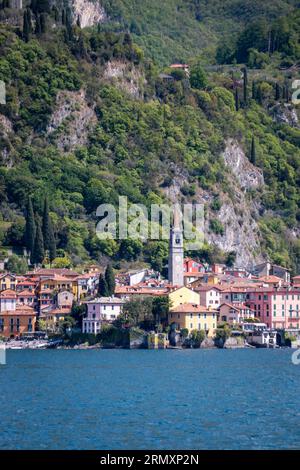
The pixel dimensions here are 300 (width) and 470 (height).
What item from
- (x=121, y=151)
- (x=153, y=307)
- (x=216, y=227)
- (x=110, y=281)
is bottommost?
(x=153, y=307)

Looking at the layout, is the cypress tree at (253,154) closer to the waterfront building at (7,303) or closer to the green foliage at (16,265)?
the green foliage at (16,265)

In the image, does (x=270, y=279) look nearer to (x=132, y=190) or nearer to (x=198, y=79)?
(x=132, y=190)

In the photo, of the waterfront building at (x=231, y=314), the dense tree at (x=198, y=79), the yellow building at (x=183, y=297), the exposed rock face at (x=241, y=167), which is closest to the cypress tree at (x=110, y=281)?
the yellow building at (x=183, y=297)

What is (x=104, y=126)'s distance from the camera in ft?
554

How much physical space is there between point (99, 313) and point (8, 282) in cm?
1351

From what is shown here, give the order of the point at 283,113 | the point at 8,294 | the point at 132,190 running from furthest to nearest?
the point at 283,113 < the point at 132,190 < the point at 8,294

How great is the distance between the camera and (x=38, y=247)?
141m

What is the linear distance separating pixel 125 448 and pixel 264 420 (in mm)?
9509

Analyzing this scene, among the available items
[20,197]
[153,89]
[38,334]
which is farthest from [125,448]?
[153,89]

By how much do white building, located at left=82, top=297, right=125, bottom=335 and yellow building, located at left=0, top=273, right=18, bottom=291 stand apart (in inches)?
442

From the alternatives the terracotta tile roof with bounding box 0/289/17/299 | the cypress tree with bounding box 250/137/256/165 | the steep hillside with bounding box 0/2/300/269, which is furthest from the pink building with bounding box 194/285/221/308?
the cypress tree with bounding box 250/137/256/165

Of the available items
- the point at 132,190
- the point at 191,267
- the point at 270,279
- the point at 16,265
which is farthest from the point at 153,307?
the point at 132,190

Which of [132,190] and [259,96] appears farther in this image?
[259,96]

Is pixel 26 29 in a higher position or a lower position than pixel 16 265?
higher
